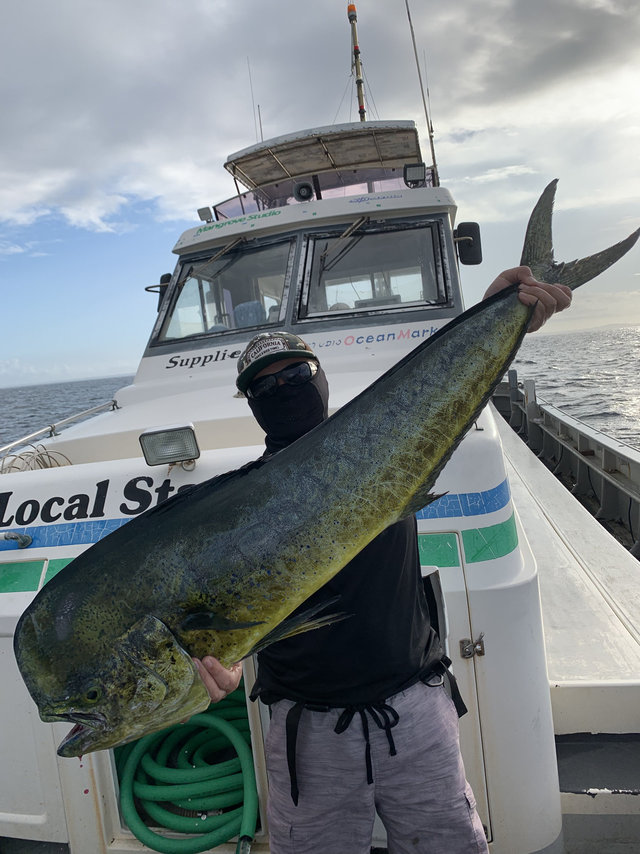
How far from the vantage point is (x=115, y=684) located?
51.3 inches

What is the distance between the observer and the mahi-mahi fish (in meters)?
1.32

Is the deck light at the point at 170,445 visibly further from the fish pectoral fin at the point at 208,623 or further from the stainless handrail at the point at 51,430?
the stainless handrail at the point at 51,430

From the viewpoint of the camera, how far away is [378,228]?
4.83m

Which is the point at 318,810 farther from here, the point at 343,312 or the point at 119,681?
the point at 343,312

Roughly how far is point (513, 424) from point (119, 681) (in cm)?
1541

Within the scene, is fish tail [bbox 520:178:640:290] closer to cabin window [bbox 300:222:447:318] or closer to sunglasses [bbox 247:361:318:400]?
sunglasses [bbox 247:361:318:400]

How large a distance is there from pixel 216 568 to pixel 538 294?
121 cm

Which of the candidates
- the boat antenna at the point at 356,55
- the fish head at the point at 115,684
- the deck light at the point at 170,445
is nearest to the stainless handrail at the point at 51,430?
the deck light at the point at 170,445

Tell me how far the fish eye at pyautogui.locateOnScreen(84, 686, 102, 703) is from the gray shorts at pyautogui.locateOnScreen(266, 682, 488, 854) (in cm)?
73

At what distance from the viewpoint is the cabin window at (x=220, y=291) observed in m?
5.07

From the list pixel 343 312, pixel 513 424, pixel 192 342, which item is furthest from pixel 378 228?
pixel 513 424

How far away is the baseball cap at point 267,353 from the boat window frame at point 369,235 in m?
2.83

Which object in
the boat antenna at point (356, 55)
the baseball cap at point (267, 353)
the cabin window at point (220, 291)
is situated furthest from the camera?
the boat antenna at point (356, 55)

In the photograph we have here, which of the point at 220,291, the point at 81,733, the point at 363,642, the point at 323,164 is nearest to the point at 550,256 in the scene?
the point at 363,642
